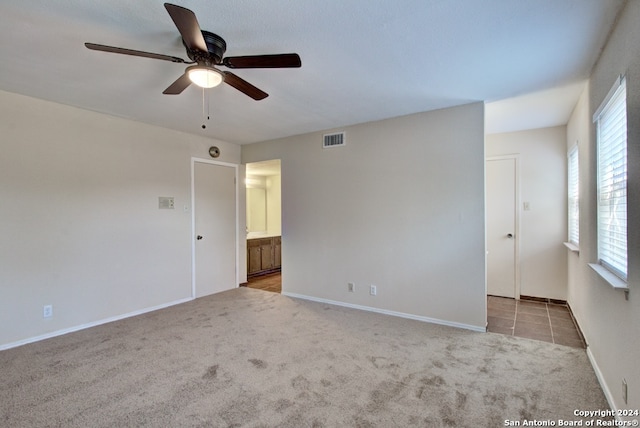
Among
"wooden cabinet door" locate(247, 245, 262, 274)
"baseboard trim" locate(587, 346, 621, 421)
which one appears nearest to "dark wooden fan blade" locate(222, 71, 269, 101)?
"baseboard trim" locate(587, 346, 621, 421)

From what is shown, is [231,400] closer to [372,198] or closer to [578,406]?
[578,406]

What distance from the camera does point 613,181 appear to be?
2102 millimetres

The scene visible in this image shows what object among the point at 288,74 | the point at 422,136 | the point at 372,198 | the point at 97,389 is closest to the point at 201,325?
the point at 97,389

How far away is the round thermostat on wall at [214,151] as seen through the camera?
4.84m

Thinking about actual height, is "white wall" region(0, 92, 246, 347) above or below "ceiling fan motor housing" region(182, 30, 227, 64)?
below

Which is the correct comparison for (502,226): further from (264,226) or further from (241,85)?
(264,226)

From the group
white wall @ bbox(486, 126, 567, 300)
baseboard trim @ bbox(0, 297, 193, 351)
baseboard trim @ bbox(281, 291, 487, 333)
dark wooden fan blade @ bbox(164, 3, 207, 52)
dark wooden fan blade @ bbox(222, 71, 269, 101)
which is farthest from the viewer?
white wall @ bbox(486, 126, 567, 300)

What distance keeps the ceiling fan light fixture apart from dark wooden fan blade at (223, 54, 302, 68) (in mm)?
103

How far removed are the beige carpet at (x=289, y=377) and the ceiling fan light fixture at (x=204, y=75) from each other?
7.10 feet

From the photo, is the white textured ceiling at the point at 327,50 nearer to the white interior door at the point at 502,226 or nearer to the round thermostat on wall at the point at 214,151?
the white interior door at the point at 502,226

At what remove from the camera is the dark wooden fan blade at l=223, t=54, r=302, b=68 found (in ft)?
5.91

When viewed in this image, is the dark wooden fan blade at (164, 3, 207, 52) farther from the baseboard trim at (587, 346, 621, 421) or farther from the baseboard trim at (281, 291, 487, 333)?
the baseboard trim at (281, 291, 487, 333)

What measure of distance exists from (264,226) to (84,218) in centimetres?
433


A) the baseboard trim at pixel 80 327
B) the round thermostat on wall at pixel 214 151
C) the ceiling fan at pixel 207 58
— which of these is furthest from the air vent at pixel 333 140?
the baseboard trim at pixel 80 327
